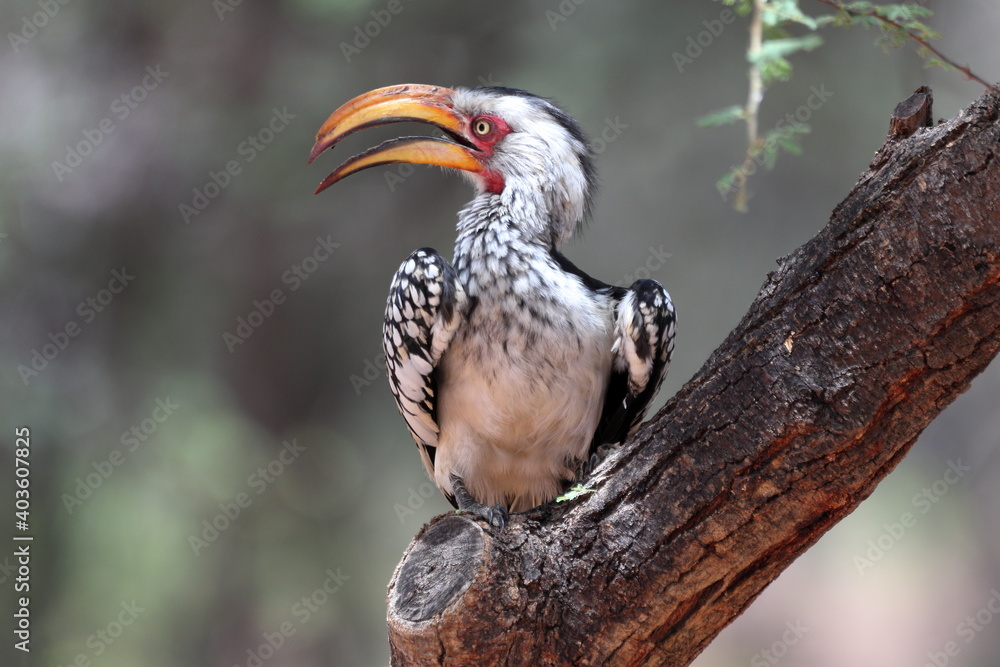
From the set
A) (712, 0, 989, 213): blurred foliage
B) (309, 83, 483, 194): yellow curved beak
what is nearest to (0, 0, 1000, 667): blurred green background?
(309, 83, 483, 194): yellow curved beak

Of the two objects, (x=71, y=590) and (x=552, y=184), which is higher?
(x=552, y=184)

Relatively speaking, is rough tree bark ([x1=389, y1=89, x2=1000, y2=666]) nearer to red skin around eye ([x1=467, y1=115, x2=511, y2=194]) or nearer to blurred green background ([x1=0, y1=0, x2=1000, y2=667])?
red skin around eye ([x1=467, y1=115, x2=511, y2=194])

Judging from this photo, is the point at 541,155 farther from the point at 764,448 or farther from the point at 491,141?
the point at 764,448

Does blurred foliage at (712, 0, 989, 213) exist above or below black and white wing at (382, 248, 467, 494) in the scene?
above

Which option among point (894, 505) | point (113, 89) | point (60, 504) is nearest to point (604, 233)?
point (894, 505)

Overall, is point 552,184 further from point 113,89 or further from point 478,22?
point 113,89

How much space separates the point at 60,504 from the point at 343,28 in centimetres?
412

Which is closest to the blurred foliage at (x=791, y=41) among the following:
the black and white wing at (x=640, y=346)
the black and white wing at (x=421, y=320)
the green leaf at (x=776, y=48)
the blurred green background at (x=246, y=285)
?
the green leaf at (x=776, y=48)

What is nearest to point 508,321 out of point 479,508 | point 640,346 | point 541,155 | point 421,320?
point 421,320

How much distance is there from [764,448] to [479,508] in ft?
3.49

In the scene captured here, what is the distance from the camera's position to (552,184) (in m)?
3.15

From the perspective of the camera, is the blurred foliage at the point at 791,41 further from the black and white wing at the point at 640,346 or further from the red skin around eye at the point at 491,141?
the red skin around eye at the point at 491,141

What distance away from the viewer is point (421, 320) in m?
2.81

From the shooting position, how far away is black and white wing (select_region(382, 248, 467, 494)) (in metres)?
2.79
